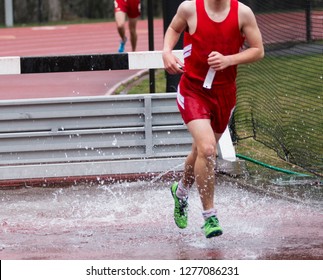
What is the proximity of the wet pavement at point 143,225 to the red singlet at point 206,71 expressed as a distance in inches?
36.3

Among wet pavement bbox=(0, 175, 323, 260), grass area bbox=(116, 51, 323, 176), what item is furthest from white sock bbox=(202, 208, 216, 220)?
grass area bbox=(116, 51, 323, 176)

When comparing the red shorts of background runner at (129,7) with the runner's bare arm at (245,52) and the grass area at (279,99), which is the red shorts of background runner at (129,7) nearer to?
the grass area at (279,99)

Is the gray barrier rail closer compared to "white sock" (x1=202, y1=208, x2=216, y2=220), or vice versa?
"white sock" (x1=202, y1=208, x2=216, y2=220)

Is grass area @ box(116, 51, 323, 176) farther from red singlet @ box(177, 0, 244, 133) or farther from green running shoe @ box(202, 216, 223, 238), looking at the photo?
green running shoe @ box(202, 216, 223, 238)

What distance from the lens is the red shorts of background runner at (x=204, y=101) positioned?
7.71 meters

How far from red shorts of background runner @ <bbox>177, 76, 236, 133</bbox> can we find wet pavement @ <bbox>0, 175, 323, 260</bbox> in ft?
3.01

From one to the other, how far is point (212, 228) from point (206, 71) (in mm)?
1131

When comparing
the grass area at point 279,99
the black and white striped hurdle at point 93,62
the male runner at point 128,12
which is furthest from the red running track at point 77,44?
the black and white striped hurdle at point 93,62

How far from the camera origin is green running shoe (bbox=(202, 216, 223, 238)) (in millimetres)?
7504

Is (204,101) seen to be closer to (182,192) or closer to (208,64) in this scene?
(208,64)

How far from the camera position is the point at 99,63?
10.0 m

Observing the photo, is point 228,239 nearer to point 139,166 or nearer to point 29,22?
point 139,166

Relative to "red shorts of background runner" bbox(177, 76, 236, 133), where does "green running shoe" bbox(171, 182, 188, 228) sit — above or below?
below
